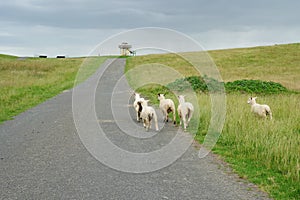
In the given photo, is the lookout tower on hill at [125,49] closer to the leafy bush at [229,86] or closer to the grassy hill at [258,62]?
the grassy hill at [258,62]

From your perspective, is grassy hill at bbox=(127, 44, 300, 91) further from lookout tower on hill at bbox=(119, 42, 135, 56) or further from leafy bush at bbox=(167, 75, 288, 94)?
leafy bush at bbox=(167, 75, 288, 94)

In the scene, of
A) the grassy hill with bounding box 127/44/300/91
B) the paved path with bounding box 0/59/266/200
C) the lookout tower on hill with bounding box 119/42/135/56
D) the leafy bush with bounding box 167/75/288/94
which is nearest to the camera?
the paved path with bounding box 0/59/266/200

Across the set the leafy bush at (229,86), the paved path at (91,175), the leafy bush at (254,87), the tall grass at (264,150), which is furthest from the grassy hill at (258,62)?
the paved path at (91,175)

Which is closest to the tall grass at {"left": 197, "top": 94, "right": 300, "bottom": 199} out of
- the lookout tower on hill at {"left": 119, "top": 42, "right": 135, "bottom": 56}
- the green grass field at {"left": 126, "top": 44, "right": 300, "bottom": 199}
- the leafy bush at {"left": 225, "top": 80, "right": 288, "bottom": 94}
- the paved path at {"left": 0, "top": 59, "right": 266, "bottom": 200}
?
the green grass field at {"left": 126, "top": 44, "right": 300, "bottom": 199}

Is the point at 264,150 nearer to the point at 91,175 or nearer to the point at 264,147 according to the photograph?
the point at 264,147

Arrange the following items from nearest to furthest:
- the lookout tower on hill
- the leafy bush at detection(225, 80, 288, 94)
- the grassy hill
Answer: the leafy bush at detection(225, 80, 288, 94), the grassy hill, the lookout tower on hill

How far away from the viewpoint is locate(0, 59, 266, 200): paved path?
223 inches

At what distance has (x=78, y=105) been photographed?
17531mm

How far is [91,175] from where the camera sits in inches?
263

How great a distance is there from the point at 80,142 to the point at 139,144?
1702 millimetres

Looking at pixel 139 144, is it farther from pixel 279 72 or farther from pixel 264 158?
pixel 279 72

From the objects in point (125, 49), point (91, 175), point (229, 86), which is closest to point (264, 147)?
point (91, 175)

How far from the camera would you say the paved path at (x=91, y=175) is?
5664mm

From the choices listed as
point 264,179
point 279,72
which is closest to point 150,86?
point 264,179
